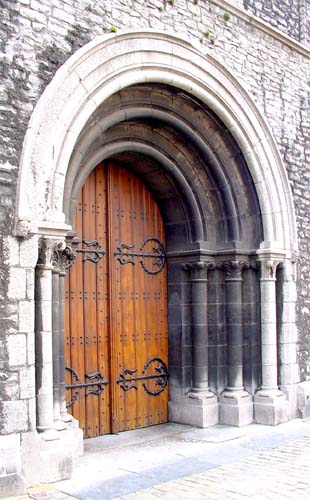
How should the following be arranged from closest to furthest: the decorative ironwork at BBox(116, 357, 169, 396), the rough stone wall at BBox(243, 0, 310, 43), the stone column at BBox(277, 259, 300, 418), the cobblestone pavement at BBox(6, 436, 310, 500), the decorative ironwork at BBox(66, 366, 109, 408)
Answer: the cobblestone pavement at BBox(6, 436, 310, 500) < the decorative ironwork at BBox(66, 366, 109, 408) < the decorative ironwork at BBox(116, 357, 169, 396) < the stone column at BBox(277, 259, 300, 418) < the rough stone wall at BBox(243, 0, 310, 43)

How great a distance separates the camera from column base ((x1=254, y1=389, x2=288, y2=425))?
22.9 ft

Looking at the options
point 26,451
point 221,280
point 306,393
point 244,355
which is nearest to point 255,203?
point 221,280

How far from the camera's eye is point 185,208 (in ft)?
23.8

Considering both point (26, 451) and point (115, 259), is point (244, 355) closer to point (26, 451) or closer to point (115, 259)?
point (115, 259)

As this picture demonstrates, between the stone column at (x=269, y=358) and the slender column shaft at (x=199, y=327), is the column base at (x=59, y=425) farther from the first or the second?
the stone column at (x=269, y=358)

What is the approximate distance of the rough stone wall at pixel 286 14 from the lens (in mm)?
7561

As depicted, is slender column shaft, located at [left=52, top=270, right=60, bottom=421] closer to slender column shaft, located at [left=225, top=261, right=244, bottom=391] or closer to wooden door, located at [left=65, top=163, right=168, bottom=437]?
wooden door, located at [left=65, top=163, right=168, bottom=437]

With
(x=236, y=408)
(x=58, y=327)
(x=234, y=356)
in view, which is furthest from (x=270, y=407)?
(x=58, y=327)

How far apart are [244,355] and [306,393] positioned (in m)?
0.97

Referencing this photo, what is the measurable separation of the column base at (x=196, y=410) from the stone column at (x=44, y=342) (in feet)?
7.95

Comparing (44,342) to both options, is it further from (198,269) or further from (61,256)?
(198,269)

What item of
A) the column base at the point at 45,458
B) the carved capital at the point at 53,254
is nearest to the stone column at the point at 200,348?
the carved capital at the point at 53,254

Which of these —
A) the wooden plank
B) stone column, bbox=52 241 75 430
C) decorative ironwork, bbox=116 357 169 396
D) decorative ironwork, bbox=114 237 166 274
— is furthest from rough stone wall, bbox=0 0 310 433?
decorative ironwork, bbox=114 237 166 274

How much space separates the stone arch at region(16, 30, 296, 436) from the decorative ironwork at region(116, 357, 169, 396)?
143mm
